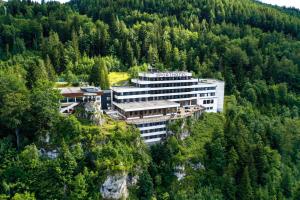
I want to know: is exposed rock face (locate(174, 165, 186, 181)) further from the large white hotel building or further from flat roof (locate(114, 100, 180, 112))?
flat roof (locate(114, 100, 180, 112))

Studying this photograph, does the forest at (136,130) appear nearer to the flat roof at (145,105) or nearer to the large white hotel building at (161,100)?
the large white hotel building at (161,100)

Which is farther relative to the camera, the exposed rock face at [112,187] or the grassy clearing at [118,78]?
the grassy clearing at [118,78]

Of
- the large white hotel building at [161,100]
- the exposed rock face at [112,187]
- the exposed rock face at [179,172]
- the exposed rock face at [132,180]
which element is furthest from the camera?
the large white hotel building at [161,100]

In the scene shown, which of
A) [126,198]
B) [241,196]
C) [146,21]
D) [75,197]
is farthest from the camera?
[146,21]

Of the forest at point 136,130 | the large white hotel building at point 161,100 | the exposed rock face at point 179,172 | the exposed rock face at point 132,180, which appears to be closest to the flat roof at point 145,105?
the large white hotel building at point 161,100

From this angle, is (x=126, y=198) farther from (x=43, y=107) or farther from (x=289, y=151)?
(x=289, y=151)

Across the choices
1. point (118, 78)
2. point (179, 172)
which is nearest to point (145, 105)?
point (179, 172)

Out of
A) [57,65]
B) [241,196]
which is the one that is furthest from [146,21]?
[241,196]
